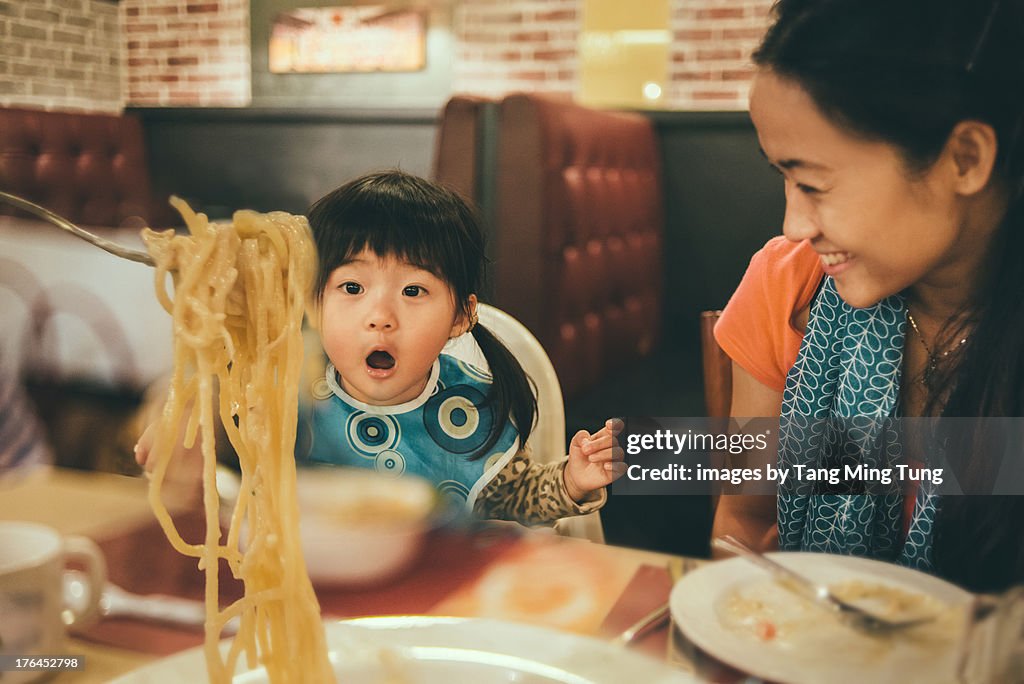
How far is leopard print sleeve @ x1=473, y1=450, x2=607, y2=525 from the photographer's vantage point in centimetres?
67

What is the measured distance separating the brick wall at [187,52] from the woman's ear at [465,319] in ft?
0.82

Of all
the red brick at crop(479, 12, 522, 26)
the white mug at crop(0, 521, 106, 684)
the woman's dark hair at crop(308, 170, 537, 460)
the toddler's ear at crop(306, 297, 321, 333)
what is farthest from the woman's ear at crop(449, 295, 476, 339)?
the white mug at crop(0, 521, 106, 684)

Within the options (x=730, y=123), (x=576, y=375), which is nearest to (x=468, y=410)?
(x=576, y=375)

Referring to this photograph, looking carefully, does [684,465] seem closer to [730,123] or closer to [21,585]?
[730,123]

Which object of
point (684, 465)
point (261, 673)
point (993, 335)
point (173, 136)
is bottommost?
point (261, 673)

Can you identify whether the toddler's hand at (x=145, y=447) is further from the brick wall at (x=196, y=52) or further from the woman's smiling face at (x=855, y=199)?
the woman's smiling face at (x=855, y=199)

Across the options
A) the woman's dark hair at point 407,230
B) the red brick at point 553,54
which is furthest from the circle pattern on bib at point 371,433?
the red brick at point 553,54

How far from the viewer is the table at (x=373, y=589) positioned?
0.60 m

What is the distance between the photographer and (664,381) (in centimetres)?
64

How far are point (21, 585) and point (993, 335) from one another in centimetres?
68

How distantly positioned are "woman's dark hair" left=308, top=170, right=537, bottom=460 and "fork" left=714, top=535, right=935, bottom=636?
0.68 ft

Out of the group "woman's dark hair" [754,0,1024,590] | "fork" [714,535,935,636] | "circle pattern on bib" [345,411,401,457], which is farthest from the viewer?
"circle pattern on bib" [345,411,401,457]

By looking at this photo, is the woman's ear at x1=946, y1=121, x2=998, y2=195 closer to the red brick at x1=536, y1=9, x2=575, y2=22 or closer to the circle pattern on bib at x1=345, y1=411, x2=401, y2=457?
the red brick at x1=536, y1=9, x2=575, y2=22

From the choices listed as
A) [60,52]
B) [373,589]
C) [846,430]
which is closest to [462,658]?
[373,589]
